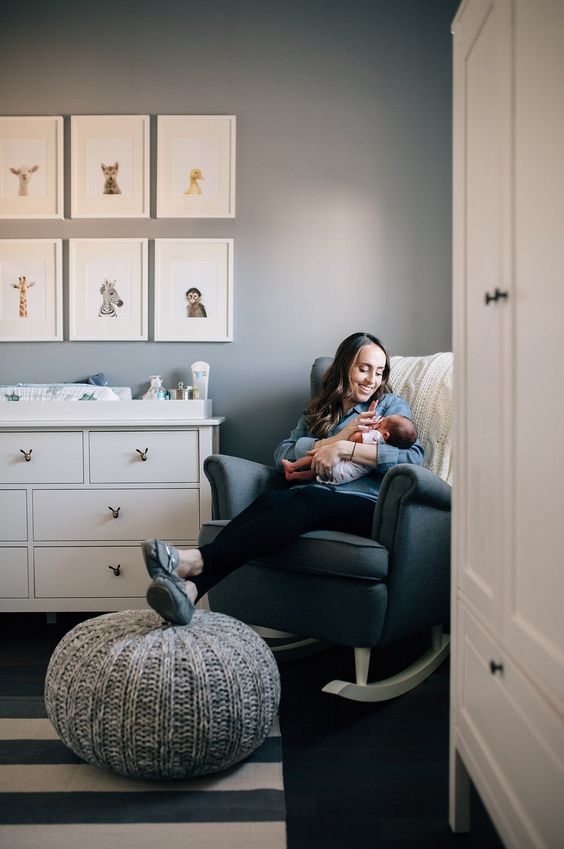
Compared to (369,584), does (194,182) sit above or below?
above

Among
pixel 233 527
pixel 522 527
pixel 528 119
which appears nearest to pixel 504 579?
pixel 522 527

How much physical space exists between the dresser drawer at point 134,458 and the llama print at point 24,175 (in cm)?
119

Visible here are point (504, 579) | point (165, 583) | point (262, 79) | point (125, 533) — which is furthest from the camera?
point (262, 79)

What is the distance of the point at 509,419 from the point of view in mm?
1039

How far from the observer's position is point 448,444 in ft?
7.50

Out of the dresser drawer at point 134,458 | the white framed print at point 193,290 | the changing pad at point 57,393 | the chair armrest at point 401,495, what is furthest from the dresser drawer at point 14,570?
the chair armrest at point 401,495

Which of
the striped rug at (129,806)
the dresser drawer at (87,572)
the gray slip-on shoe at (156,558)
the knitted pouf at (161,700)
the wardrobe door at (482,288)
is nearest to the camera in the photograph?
the wardrobe door at (482,288)

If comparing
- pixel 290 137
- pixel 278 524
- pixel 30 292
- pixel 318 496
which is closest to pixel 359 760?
pixel 278 524

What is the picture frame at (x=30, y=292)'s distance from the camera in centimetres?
300

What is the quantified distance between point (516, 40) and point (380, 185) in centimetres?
202

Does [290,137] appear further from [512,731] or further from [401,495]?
[512,731]

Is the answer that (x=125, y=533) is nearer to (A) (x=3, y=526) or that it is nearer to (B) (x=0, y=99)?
(A) (x=3, y=526)

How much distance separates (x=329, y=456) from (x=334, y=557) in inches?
16.5

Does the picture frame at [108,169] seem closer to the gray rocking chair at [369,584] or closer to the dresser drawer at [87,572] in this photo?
the dresser drawer at [87,572]
